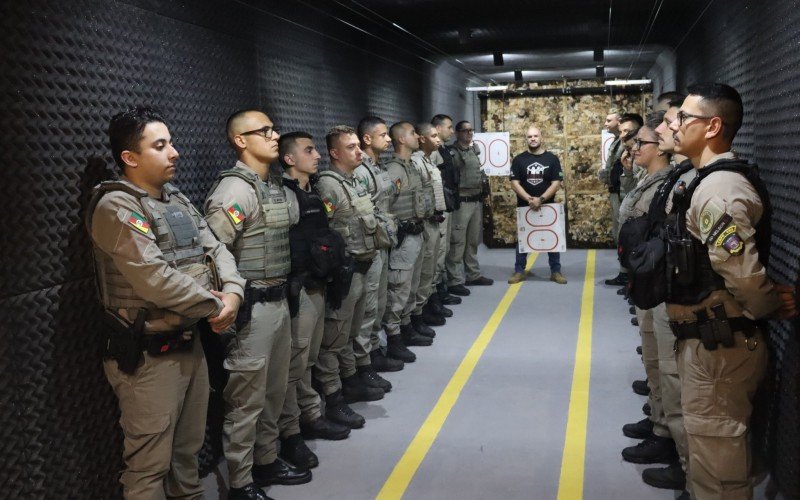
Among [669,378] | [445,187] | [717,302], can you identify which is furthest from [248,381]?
[445,187]

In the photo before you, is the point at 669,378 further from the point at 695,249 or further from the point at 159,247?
the point at 159,247

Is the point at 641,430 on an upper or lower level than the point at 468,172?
lower

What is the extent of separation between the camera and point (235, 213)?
382 cm

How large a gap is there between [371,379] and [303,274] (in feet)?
5.56

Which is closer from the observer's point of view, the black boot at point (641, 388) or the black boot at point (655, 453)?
the black boot at point (655, 453)

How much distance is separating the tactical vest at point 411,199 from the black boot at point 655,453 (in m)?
3.06

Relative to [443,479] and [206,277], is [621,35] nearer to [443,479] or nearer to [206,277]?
[443,479]

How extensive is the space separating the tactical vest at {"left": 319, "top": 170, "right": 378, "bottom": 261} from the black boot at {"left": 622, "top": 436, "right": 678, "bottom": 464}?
2.15 meters

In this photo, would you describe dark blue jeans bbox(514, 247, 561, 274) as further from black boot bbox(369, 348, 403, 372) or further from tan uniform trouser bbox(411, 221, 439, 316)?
black boot bbox(369, 348, 403, 372)

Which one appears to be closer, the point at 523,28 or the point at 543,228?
the point at 523,28

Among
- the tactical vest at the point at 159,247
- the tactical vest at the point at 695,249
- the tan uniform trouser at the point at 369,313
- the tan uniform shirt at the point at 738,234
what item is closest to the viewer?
the tan uniform shirt at the point at 738,234

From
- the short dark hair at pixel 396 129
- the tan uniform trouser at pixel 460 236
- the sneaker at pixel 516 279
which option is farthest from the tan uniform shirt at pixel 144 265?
the sneaker at pixel 516 279

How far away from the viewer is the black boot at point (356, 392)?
5.56 meters

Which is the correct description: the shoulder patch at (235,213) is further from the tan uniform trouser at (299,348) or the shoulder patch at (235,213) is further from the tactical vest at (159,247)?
the tan uniform trouser at (299,348)
